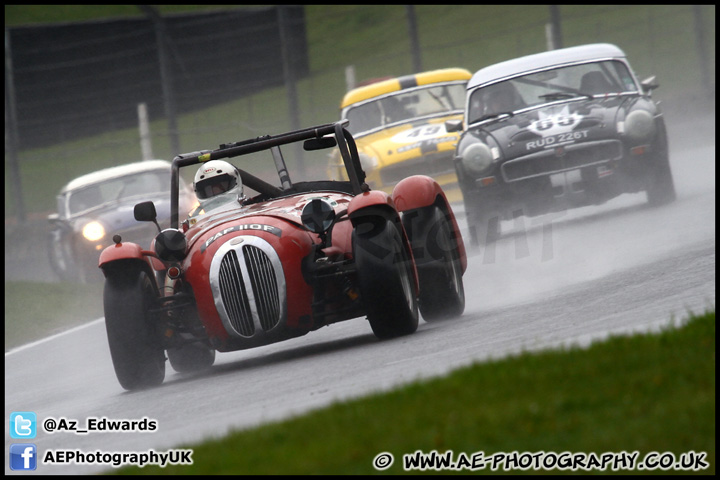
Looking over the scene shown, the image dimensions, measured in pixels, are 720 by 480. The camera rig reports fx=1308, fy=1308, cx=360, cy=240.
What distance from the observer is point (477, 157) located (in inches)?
508

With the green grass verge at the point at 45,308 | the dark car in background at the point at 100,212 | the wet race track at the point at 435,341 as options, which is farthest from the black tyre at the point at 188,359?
the dark car in background at the point at 100,212

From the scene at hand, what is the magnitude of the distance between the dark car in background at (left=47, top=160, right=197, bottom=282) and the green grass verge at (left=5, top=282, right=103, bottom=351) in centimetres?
44

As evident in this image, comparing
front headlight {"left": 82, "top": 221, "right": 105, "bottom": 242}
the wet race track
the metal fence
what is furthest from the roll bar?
the metal fence

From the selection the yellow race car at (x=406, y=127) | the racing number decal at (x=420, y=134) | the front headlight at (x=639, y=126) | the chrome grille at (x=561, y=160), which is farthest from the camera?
the racing number decal at (x=420, y=134)

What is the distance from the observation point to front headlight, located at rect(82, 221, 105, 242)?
16625mm

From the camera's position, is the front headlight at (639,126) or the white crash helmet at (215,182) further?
the front headlight at (639,126)

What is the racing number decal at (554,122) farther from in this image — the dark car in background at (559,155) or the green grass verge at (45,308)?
the green grass verge at (45,308)

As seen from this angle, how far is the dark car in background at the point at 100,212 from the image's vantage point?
16.6 meters

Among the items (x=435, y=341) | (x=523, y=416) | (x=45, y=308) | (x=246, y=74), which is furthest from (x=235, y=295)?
(x=246, y=74)

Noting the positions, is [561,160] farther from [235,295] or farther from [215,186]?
[235,295]

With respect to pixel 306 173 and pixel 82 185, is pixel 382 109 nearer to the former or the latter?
pixel 82 185

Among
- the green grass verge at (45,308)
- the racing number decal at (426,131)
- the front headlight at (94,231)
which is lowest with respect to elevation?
the green grass verge at (45,308)

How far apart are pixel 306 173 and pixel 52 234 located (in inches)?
299

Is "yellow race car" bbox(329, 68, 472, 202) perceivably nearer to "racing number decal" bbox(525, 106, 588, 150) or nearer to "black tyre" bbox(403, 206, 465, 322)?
"racing number decal" bbox(525, 106, 588, 150)
